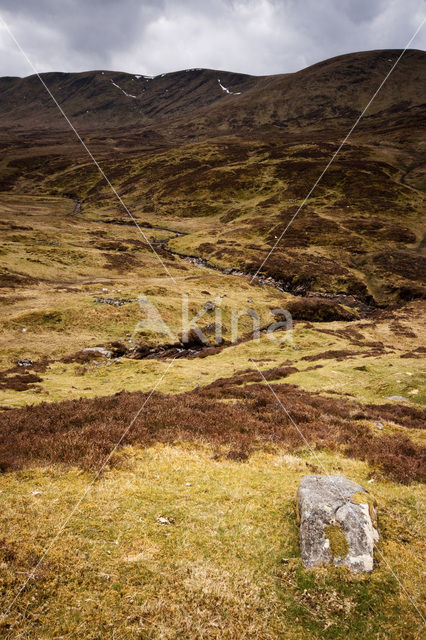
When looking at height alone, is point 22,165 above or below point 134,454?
above

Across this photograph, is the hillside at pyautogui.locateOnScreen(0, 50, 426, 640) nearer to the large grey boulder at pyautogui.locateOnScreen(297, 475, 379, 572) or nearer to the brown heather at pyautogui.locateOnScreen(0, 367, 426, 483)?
the brown heather at pyautogui.locateOnScreen(0, 367, 426, 483)

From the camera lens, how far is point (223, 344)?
143 feet

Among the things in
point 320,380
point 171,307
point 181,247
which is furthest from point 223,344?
point 181,247

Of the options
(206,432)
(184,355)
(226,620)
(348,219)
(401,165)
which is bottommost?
(184,355)

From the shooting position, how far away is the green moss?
6.87 m

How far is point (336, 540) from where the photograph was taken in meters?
7.04

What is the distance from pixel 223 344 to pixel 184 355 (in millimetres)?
6622

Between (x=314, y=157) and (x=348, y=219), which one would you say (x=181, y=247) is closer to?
(x=348, y=219)

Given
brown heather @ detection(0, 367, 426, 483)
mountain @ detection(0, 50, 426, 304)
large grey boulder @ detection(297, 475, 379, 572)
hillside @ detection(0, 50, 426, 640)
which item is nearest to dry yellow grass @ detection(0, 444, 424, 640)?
hillside @ detection(0, 50, 426, 640)

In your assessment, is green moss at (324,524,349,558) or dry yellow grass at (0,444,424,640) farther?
green moss at (324,524,349,558)

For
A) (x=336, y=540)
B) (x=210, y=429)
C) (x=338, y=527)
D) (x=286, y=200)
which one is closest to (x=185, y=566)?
(x=336, y=540)

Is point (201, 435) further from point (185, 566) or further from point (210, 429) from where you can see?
point (185, 566)

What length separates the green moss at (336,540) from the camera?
271 inches

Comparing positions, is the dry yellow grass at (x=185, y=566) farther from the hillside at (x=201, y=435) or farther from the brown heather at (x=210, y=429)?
the brown heather at (x=210, y=429)
